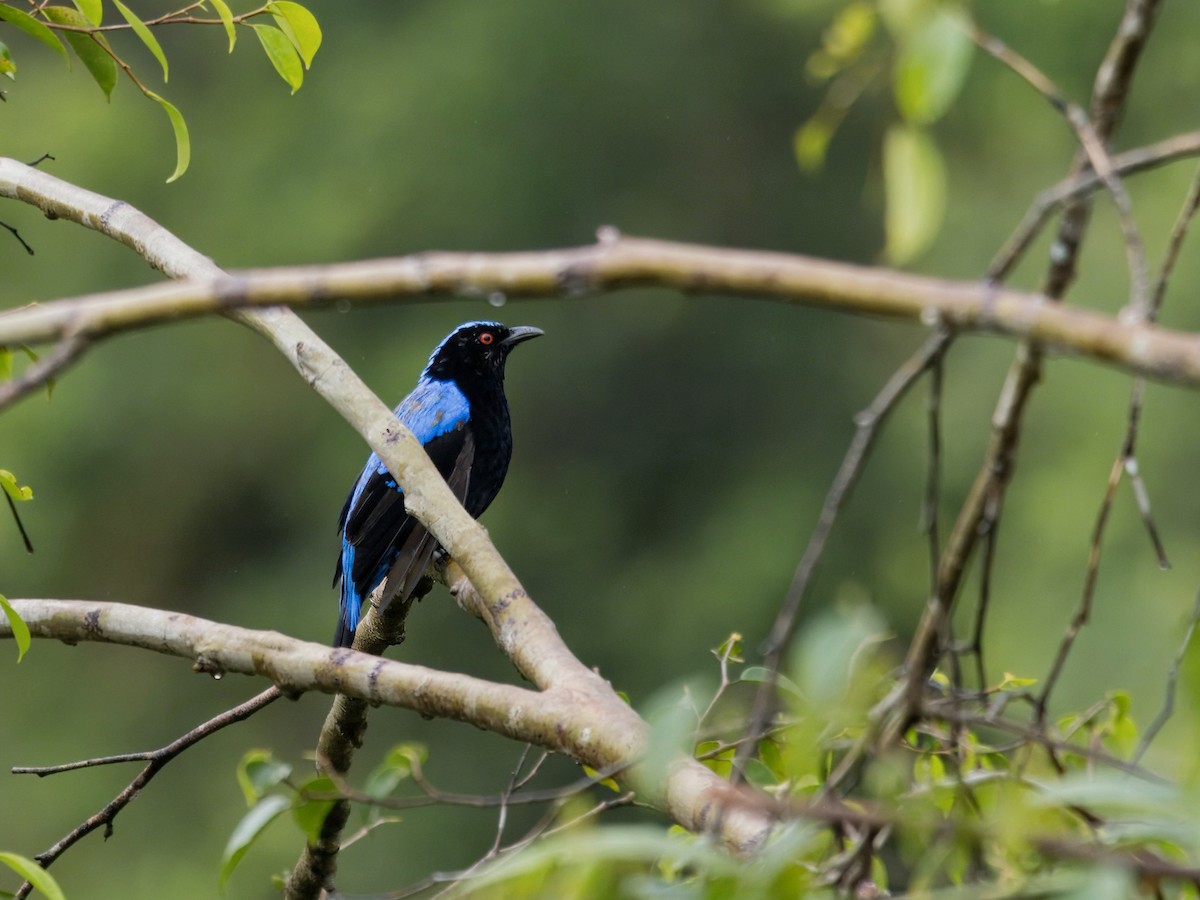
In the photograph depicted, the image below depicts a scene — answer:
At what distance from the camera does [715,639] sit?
13.0 metres

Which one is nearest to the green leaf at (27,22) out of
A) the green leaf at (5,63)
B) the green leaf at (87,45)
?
the green leaf at (87,45)

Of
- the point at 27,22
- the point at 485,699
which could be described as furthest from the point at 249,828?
the point at 27,22

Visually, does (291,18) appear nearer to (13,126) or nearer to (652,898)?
(652,898)

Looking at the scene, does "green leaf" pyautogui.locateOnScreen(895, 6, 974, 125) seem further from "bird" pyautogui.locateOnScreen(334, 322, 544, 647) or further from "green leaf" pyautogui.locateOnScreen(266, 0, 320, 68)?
A: "bird" pyautogui.locateOnScreen(334, 322, 544, 647)

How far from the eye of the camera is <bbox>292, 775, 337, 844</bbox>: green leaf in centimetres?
A: 140

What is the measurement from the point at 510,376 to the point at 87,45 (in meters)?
11.1

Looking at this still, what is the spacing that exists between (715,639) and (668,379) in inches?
108

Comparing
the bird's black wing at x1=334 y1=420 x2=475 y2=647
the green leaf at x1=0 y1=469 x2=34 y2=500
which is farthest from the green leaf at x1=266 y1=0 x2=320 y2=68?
the bird's black wing at x1=334 y1=420 x2=475 y2=647

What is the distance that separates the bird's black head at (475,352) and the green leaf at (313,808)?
12.4 feet

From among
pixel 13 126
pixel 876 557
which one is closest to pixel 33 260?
pixel 13 126

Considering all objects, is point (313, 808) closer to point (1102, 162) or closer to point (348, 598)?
point (1102, 162)

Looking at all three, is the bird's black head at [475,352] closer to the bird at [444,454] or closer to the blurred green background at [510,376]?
the bird at [444,454]

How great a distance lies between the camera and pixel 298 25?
91.0 inches

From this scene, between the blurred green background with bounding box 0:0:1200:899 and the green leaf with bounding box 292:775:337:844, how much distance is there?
425 inches
